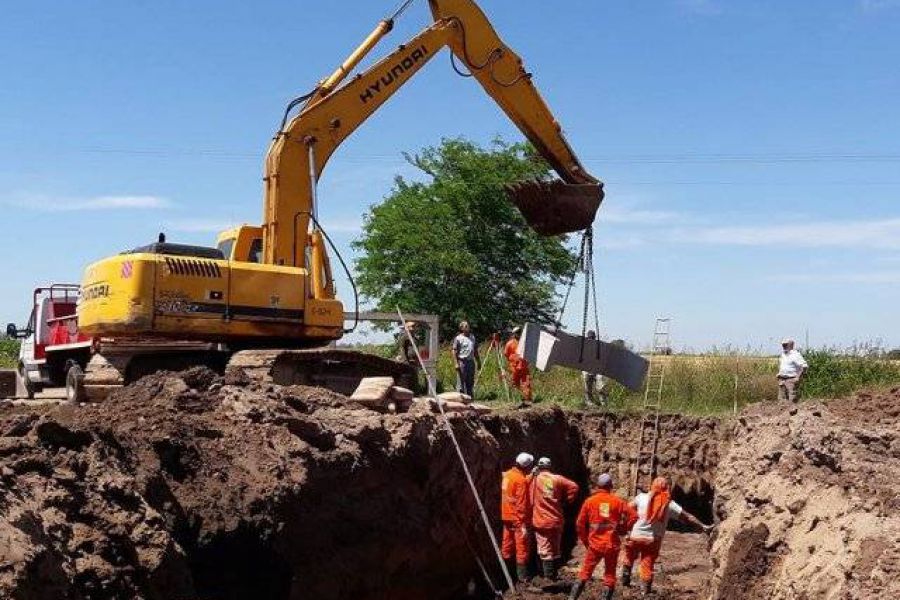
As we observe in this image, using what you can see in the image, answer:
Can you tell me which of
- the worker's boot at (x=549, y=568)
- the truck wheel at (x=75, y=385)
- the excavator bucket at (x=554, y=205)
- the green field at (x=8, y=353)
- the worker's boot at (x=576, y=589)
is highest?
the excavator bucket at (x=554, y=205)

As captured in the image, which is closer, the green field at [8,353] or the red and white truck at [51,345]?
the red and white truck at [51,345]

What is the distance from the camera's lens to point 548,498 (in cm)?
1498

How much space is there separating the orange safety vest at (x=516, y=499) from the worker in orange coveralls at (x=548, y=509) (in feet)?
0.37

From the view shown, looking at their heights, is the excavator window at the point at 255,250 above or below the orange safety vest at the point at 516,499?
above

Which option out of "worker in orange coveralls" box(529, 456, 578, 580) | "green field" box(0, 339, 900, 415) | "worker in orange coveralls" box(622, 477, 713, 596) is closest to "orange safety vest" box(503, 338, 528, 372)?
"green field" box(0, 339, 900, 415)

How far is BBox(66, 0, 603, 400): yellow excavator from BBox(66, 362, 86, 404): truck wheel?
3cm

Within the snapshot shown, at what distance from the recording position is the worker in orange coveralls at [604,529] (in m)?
14.2

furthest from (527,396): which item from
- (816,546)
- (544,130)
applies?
(816,546)

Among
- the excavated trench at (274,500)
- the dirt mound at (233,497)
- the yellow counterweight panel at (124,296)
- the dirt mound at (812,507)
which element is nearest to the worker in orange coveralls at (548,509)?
the excavated trench at (274,500)

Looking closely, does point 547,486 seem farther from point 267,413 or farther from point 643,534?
point 267,413

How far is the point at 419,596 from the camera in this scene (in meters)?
13.8

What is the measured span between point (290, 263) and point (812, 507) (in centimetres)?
849

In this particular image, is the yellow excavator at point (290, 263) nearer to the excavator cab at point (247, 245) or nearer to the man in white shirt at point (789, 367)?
the excavator cab at point (247, 245)

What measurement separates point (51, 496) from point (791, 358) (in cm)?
1624
